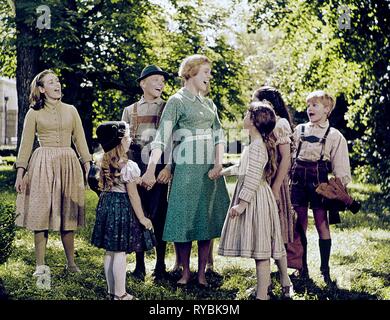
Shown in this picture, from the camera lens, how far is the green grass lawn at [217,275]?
521 centimetres

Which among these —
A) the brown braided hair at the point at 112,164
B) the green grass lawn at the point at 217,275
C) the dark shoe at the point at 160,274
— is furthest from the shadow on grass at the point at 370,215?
the brown braided hair at the point at 112,164

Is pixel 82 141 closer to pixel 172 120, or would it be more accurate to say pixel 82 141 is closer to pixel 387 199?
pixel 172 120

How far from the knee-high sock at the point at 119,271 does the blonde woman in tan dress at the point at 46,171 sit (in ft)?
3.86

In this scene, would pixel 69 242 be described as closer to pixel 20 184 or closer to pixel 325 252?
pixel 20 184

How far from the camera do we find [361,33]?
10164 mm

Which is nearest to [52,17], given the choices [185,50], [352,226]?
[185,50]

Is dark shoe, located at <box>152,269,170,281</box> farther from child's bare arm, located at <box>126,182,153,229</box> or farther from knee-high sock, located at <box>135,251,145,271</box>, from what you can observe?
child's bare arm, located at <box>126,182,153,229</box>

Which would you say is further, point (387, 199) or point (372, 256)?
point (387, 199)

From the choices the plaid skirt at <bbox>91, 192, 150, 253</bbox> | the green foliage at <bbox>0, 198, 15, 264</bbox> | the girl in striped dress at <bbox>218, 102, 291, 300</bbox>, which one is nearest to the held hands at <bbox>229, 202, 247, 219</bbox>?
the girl in striped dress at <bbox>218, 102, 291, 300</bbox>

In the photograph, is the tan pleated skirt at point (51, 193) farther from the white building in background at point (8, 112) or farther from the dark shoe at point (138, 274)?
the white building in background at point (8, 112)

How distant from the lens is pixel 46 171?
18.4ft

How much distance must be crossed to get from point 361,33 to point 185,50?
24.7ft

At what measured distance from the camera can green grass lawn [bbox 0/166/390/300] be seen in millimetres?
5215

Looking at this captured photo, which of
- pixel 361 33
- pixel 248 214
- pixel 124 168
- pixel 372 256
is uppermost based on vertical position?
pixel 361 33
